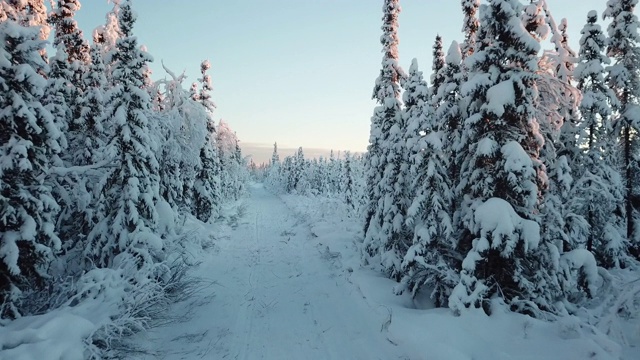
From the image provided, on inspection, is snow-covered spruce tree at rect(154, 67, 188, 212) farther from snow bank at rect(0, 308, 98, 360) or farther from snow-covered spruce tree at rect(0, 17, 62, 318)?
snow bank at rect(0, 308, 98, 360)

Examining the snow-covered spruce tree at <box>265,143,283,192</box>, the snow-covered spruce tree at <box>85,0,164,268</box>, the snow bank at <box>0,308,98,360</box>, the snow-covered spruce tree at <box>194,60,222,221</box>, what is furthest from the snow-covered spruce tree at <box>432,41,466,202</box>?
the snow-covered spruce tree at <box>265,143,283,192</box>

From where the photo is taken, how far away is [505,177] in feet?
29.6

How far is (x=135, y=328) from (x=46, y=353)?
285 centimetres

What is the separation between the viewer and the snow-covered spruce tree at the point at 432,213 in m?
10.9

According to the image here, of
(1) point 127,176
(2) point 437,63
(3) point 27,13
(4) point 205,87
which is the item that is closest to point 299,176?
(4) point 205,87

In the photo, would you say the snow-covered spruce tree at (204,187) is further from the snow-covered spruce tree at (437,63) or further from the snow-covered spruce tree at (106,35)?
the snow-covered spruce tree at (437,63)

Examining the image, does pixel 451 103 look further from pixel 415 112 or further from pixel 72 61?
pixel 72 61

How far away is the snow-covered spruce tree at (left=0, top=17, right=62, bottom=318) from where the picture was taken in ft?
24.7

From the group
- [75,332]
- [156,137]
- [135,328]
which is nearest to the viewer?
[75,332]

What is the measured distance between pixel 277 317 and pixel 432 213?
5.78 meters

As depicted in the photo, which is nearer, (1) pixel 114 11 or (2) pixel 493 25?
(2) pixel 493 25

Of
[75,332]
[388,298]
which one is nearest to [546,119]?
[388,298]

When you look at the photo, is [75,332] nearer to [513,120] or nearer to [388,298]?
[388,298]

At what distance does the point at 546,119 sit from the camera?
10.0 m
